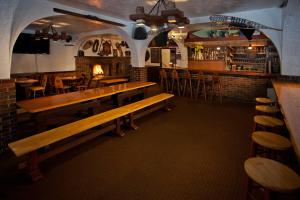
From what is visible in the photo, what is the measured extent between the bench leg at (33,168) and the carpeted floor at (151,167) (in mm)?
90

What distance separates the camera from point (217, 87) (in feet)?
26.1

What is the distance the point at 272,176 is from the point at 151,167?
177 centimetres

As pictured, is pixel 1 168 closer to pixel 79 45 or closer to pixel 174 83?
pixel 174 83

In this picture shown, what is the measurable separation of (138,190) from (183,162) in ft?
3.09

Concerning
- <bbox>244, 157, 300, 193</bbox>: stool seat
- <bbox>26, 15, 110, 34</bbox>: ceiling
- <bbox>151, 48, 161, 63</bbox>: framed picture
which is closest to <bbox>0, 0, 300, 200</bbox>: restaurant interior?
<bbox>244, 157, 300, 193</bbox>: stool seat

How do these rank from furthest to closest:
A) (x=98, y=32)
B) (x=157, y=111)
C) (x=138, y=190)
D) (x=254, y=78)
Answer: (x=98, y=32)
(x=254, y=78)
(x=157, y=111)
(x=138, y=190)

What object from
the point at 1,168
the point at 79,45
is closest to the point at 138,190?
the point at 1,168

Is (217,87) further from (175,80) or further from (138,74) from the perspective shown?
(138,74)

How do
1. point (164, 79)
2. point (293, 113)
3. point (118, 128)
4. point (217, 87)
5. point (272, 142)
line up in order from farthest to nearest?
point (164, 79) → point (217, 87) → point (118, 128) → point (293, 113) → point (272, 142)

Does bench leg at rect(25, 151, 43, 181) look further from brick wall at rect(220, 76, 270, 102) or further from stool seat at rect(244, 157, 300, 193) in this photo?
brick wall at rect(220, 76, 270, 102)

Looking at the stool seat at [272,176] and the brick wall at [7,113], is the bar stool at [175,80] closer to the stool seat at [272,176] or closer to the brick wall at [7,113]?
the brick wall at [7,113]

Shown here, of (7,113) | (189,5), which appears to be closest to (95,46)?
(189,5)

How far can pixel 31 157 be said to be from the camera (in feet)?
8.91

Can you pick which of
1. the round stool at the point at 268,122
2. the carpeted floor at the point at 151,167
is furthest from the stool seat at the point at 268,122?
the carpeted floor at the point at 151,167
